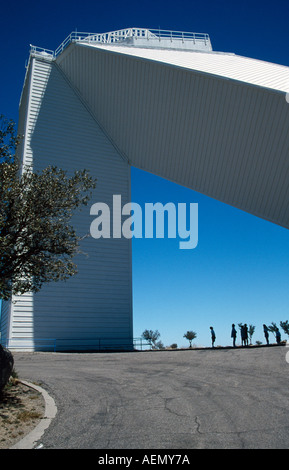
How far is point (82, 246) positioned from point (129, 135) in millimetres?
8167

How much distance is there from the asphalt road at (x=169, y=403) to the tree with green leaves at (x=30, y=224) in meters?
2.89

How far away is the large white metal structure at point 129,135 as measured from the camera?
730 inches

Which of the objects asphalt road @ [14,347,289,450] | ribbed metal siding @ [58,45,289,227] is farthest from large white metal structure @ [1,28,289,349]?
→ asphalt road @ [14,347,289,450]

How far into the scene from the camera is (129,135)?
2516 cm

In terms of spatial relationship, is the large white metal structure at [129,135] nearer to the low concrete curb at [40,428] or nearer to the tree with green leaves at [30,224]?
the tree with green leaves at [30,224]

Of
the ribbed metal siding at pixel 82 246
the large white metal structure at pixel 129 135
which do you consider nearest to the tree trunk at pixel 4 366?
the large white metal structure at pixel 129 135

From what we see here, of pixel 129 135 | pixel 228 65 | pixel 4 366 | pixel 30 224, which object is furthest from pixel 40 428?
pixel 129 135

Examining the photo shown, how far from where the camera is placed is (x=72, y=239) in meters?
10.0

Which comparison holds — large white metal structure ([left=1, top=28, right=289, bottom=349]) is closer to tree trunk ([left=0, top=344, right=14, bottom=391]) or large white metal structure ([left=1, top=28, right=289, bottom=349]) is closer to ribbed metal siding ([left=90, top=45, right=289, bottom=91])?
ribbed metal siding ([left=90, top=45, right=289, bottom=91])

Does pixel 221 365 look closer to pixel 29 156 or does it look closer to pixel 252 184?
pixel 252 184

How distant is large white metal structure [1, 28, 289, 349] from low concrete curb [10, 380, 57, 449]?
9.16 meters

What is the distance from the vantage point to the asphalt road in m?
5.19
